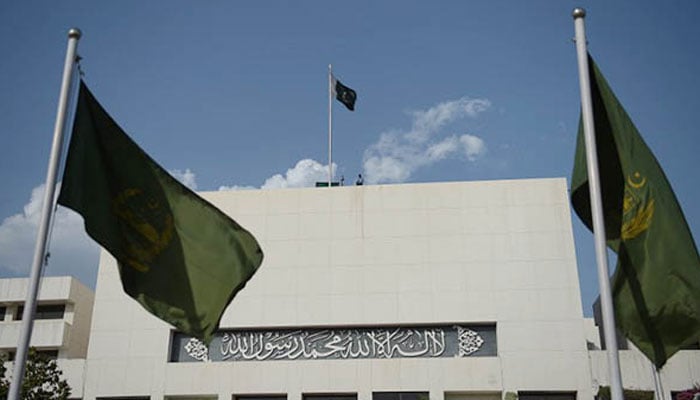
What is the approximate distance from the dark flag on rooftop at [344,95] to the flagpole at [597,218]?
22.0 meters

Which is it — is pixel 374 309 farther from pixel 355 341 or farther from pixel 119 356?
pixel 119 356

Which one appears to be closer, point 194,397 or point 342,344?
point 194,397

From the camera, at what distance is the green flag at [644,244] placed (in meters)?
7.47

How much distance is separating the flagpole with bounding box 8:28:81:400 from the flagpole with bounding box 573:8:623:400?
5.37 metres

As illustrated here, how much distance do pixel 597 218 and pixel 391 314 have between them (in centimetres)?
1814

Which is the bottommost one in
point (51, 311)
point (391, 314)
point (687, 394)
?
point (687, 394)

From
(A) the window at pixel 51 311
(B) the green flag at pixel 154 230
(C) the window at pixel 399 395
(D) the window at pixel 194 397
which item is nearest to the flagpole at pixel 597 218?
(B) the green flag at pixel 154 230

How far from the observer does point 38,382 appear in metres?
22.3

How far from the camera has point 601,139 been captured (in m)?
8.55

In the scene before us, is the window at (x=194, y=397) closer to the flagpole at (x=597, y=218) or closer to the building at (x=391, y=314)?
the building at (x=391, y=314)

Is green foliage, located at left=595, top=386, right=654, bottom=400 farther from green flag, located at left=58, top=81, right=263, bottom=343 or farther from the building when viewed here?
green flag, located at left=58, top=81, right=263, bottom=343

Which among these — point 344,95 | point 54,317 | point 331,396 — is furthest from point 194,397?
point 344,95

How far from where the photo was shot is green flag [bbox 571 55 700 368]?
24.5ft

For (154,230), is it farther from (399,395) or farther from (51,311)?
(51,311)
